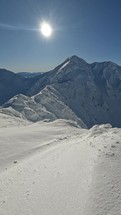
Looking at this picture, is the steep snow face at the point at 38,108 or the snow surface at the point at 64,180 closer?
the snow surface at the point at 64,180

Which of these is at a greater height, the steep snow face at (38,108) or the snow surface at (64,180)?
the steep snow face at (38,108)

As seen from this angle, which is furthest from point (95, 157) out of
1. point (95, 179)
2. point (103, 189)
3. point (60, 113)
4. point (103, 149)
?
point (60, 113)

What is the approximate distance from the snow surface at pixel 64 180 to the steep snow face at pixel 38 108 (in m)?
66.2

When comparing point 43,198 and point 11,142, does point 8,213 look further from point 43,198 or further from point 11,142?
point 11,142

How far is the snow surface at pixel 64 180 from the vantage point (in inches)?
446

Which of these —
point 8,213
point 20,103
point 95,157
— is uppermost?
point 20,103

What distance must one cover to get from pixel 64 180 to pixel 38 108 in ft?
357

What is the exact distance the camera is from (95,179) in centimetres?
1302

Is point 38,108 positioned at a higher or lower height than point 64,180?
higher

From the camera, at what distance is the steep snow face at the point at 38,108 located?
10625 cm

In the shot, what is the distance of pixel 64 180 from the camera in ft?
45.9

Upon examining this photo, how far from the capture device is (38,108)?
401 ft

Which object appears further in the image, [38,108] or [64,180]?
[38,108]

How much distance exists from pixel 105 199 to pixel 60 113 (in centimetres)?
13158
